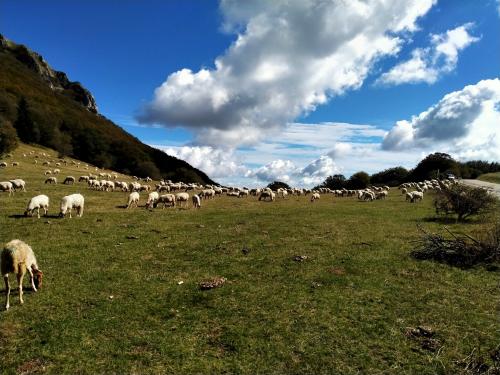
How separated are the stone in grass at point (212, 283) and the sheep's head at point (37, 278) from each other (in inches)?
242

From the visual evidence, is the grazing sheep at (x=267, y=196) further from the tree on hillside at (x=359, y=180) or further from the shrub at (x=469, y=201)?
the tree on hillside at (x=359, y=180)

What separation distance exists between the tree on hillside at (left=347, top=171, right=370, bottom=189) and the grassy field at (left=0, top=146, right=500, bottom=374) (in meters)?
112

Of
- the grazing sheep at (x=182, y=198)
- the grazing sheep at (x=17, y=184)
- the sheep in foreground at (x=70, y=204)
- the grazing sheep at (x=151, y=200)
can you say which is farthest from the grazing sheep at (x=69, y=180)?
the sheep in foreground at (x=70, y=204)

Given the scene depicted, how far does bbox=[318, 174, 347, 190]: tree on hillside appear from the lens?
489 feet

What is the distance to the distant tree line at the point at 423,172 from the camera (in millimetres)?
124938

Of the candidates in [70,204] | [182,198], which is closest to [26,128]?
[182,198]

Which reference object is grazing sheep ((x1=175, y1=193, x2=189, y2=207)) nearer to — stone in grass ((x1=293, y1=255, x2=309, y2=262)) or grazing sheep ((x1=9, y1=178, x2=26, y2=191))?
grazing sheep ((x1=9, y1=178, x2=26, y2=191))

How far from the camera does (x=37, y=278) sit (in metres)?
15.2

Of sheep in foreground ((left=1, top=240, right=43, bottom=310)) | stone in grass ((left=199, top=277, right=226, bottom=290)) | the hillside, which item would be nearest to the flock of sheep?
sheep in foreground ((left=1, top=240, right=43, bottom=310))

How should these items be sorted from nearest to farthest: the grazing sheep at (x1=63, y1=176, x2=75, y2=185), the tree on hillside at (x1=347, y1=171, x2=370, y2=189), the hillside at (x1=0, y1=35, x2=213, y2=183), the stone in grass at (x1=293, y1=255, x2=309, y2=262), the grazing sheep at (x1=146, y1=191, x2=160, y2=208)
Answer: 1. the stone in grass at (x1=293, y1=255, x2=309, y2=262)
2. the grazing sheep at (x1=146, y1=191, x2=160, y2=208)
3. the grazing sheep at (x1=63, y1=176, x2=75, y2=185)
4. the hillside at (x1=0, y1=35, x2=213, y2=183)
5. the tree on hillside at (x1=347, y1=171, x2=370, y2=189)

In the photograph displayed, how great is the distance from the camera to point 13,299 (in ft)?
45.1

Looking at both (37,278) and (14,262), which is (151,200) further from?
(14,262)

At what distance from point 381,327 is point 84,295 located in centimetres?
1079

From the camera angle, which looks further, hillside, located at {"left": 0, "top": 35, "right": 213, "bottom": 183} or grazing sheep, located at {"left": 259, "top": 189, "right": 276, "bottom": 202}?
hillside, located at {"left": 0, "top": 35, "right": 213, "bottom": 183}
